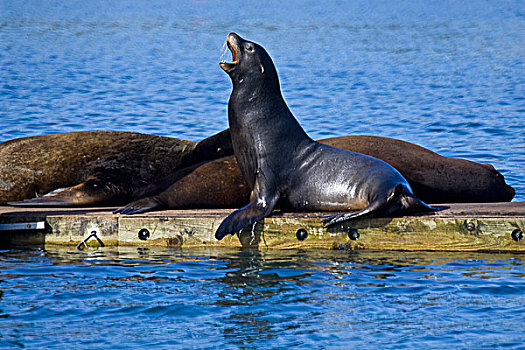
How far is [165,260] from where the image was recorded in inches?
272

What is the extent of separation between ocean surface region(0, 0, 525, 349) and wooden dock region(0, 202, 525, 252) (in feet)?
0.53

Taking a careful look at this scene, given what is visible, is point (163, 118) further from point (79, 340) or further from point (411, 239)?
point (79, 340)

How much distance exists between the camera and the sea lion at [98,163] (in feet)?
28.3

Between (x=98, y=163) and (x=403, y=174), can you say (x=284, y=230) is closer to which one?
(x=403, y=174)

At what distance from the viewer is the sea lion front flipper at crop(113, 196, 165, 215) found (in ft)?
25.5

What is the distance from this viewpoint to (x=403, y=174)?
820cm

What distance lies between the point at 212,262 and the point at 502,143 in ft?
31.3

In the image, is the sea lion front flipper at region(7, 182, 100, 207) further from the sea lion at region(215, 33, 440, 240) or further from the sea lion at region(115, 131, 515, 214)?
the sea lion at region(215, 33, 440, 240)

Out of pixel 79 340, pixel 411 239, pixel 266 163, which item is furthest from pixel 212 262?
pixel 79 340

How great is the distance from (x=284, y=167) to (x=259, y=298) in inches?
80.2

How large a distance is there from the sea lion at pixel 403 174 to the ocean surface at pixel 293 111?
102cm

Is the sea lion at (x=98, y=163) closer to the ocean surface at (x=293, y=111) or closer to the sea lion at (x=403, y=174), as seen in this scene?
the sea lion at (x=403, y=174)

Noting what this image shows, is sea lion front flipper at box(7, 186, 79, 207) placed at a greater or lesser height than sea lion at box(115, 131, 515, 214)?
lesser

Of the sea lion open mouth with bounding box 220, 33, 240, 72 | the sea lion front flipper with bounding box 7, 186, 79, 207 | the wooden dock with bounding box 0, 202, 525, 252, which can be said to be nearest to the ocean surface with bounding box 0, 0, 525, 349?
the wooden dock with bounding box 0, 202, 525, 252
